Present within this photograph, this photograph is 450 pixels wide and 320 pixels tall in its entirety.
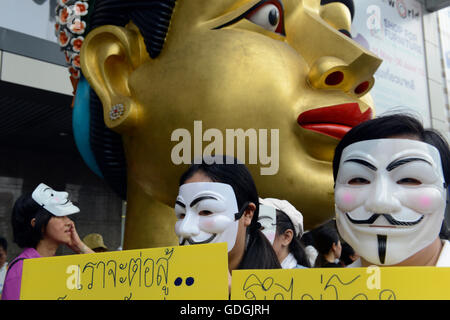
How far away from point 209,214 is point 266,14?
0.98 m

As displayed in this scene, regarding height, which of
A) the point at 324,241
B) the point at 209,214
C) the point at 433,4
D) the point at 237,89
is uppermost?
the point at 433,4

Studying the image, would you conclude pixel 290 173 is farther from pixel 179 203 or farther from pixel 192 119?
pixel 179 203

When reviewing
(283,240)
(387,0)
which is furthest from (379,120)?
(387,0)

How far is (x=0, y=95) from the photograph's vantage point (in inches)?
160

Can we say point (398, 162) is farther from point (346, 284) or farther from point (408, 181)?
point (346, 284)

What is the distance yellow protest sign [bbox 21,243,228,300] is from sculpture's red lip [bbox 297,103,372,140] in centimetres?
111

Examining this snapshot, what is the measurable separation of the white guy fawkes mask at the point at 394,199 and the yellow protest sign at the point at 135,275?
0.42m

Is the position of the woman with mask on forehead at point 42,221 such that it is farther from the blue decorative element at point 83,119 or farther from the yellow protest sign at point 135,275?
the yellow protest sign at point 135,275

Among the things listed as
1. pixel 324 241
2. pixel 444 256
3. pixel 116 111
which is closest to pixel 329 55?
pixel 116 111

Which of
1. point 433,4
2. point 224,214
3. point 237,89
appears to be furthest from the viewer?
point 433,4

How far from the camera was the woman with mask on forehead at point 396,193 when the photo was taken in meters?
1.22

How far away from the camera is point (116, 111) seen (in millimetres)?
2180

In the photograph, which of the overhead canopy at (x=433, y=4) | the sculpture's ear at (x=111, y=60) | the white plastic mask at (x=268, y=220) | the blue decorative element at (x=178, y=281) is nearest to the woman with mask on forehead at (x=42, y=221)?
the sculpture's ear at (x=111, y=60)

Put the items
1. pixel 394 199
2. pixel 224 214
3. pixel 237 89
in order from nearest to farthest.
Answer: pixel 394 199
pixel 224 214
pixel 237 89
